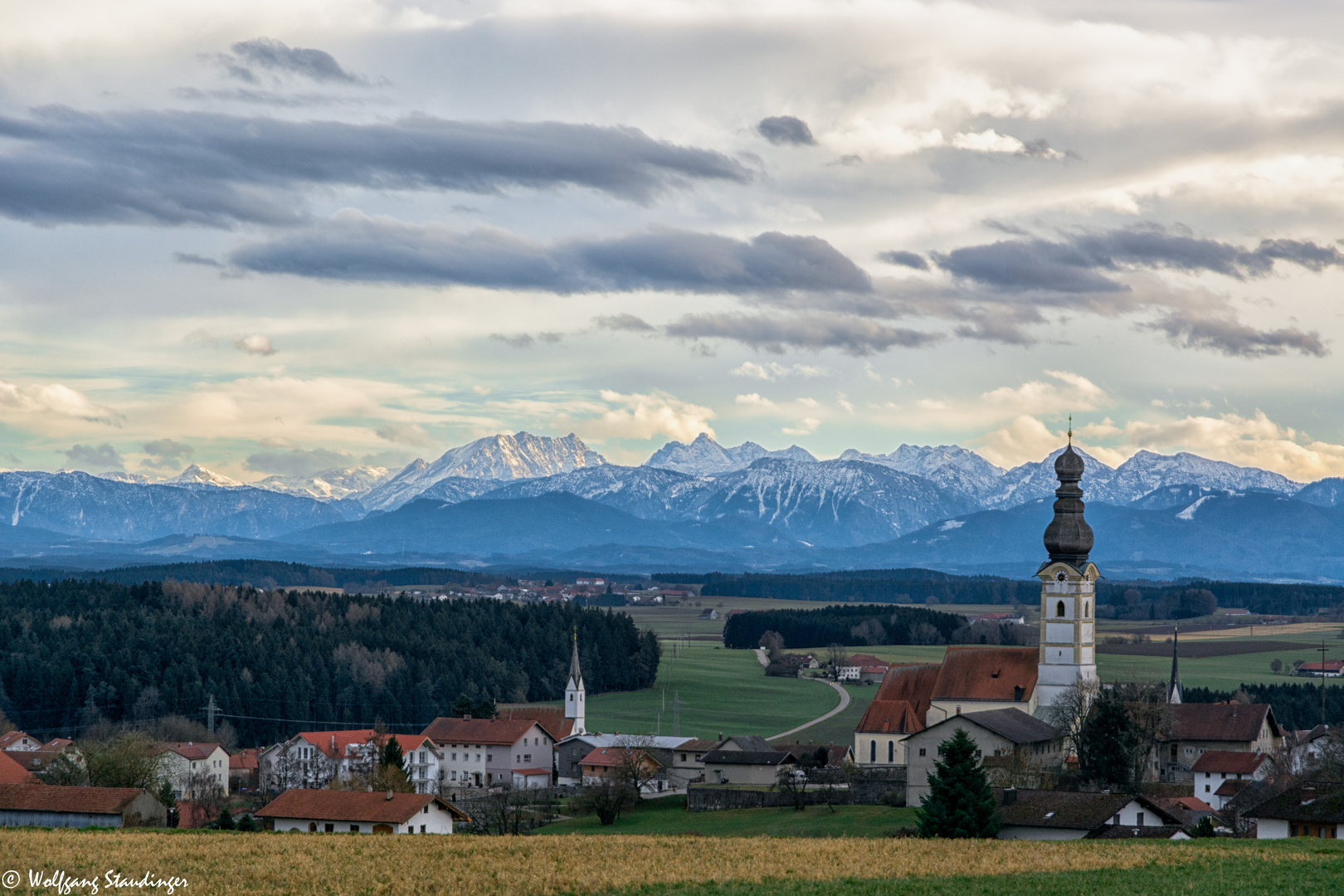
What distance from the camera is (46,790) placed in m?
61.0

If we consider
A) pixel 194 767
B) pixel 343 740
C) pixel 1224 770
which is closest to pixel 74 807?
pixel 194 767

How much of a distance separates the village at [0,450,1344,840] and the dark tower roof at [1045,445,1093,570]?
141mm

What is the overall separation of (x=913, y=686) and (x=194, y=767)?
45010 mm

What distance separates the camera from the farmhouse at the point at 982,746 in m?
73.7

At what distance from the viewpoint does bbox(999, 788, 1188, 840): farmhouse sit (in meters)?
56.9

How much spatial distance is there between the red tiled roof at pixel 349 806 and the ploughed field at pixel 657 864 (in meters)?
8.55

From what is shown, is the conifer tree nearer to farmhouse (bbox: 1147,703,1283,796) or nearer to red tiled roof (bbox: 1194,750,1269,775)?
red tiled roof (bbox: 1194,750,1269,775)

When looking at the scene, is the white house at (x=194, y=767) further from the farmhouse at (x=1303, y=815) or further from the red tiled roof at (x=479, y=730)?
the farmhouse at (x=1303, y=815)

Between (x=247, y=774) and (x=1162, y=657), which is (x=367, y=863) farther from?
(x=1162, y=657)

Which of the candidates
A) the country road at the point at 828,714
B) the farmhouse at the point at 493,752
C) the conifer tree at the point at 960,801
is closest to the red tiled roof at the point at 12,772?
the farmhouse at the point at 493,752

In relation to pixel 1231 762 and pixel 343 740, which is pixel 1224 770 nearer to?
pixel 1231 762

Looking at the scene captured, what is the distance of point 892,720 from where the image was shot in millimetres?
88125

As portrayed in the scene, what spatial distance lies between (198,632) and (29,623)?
629 inches

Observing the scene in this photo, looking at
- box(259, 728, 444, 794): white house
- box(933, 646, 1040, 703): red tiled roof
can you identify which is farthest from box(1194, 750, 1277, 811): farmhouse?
box(259, 728, 444, 794): white house
